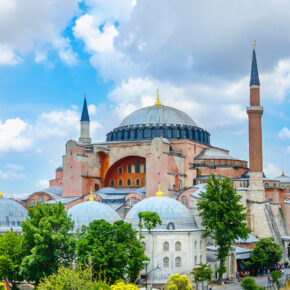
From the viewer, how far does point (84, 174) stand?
43.6m

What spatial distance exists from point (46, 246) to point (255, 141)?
20.7 meters

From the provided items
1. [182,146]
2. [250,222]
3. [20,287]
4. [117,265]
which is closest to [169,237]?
[117,265]

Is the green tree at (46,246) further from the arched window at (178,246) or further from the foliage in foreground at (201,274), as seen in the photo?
the foliage in foreground at (201,274)

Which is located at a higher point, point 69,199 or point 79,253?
point 69,199

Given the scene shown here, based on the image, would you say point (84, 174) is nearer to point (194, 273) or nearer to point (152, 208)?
point (152, 208)

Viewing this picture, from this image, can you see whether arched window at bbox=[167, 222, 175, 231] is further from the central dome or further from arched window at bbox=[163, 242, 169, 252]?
the central dome

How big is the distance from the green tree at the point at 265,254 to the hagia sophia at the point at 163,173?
0.94m

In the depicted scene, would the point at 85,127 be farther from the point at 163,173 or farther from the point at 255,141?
the point at 255,141

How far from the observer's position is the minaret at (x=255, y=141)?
39.7 m

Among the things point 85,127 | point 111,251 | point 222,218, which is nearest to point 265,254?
point 222,218

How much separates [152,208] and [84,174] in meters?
13.5

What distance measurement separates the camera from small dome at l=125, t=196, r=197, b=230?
30.7 m

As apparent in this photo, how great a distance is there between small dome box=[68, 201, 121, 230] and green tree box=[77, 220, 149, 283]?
4746mm

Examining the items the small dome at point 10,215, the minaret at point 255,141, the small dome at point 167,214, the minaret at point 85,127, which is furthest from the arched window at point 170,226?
the minaret at point 85,127
